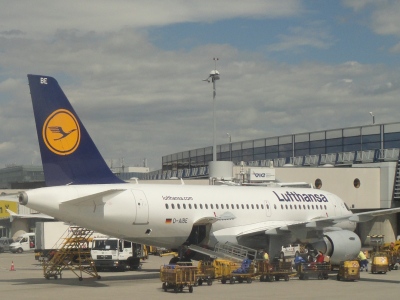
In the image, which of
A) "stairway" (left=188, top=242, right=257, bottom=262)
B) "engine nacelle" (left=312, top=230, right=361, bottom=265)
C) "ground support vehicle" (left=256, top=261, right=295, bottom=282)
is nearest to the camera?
"ground support vehicle" (left=256, top=261, right=295, bottom=282)

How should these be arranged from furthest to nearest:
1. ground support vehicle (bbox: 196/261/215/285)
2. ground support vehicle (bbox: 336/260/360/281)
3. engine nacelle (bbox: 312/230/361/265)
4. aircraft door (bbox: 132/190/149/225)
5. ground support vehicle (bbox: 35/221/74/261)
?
ground support vehicle (bbox: 35/221/74/261), engine nacelle (bbox: 312/230/361/265), aircraft door (bbox: 132/190/149/225), ground support vehicle (bbox: 336/260/360/281), ground support vehicle (bbox: 196/261/215/285)

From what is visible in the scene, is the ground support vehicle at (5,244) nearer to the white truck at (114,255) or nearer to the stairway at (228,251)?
the white truck at (114,255)

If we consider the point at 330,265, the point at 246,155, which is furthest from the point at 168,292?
the point at 246,155

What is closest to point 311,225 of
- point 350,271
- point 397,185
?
point 350,271

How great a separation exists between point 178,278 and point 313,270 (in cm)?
888

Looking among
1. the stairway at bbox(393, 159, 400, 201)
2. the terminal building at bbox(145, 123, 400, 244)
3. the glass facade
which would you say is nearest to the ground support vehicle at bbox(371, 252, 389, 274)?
the terminal building at bbox(145, 123, 400, 244)

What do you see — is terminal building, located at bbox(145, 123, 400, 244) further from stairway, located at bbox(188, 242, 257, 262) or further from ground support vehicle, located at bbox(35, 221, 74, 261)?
stairway, located at bbox(188, 242, 257, 262)

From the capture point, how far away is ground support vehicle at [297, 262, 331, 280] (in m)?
35.3

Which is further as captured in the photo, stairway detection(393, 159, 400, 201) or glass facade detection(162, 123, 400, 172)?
glass facade detection(162, 123, 400, 172)

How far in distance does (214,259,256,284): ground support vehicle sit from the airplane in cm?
340

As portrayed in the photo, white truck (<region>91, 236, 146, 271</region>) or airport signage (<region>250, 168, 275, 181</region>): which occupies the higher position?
airport signage (<region>250, 168, 275, 181</region>)

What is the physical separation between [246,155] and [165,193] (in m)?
52.8

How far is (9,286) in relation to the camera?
105 ft

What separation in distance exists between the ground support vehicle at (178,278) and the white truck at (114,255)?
14008 mm
